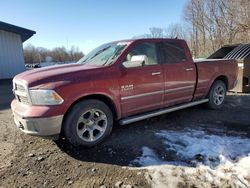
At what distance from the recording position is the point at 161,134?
4773 mm

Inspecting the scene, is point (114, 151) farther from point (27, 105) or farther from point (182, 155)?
point (27, 105)

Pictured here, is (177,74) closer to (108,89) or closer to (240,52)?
(108,89)

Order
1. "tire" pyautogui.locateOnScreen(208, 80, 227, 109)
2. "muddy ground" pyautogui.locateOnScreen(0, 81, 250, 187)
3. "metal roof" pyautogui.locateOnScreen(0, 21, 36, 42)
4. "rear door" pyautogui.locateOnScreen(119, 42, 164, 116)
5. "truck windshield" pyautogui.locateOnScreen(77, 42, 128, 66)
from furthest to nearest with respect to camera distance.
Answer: "metal roof" pyautogui.locateOnScreen(0, 21, 36, 42) < "tire" pyautogui.locateOnScreen(208, 80, 227, 109) < "truck windshield" pyautogui.locateOnScreen(77, 42, 128, 66) < "rear door" pyautogui.locateOnScreen(119, 42, 164, 116) < "muddy ground" pyautogui.locateOnScreen(0, 81, 250, 187)

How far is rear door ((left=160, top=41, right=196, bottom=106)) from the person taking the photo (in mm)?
5211

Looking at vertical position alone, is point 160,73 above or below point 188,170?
above

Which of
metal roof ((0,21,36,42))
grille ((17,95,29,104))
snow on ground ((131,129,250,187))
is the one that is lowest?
snow on ground ((131,129,250,187))

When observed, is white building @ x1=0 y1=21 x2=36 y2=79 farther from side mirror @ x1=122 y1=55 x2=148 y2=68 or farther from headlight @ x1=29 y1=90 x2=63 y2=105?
headlight @ x1=29 y1=90 x2=63 y2=105

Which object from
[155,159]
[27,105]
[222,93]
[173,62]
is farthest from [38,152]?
[222,93]

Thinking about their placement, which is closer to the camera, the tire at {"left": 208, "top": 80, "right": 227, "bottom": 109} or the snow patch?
the snow patch

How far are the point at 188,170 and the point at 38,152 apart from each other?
254 cm

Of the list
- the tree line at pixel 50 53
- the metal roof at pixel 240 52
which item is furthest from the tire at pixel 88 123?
the tree line at pixel 50 53

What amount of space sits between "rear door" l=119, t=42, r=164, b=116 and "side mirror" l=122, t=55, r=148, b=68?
0.05 metres

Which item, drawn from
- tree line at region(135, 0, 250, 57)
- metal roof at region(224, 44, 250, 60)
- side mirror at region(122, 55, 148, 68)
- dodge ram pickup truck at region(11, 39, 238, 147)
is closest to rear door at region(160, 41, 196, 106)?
dodge ram pickup truck at region(11, 39, 238, 147)

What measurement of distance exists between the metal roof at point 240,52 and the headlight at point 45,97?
289 inches
